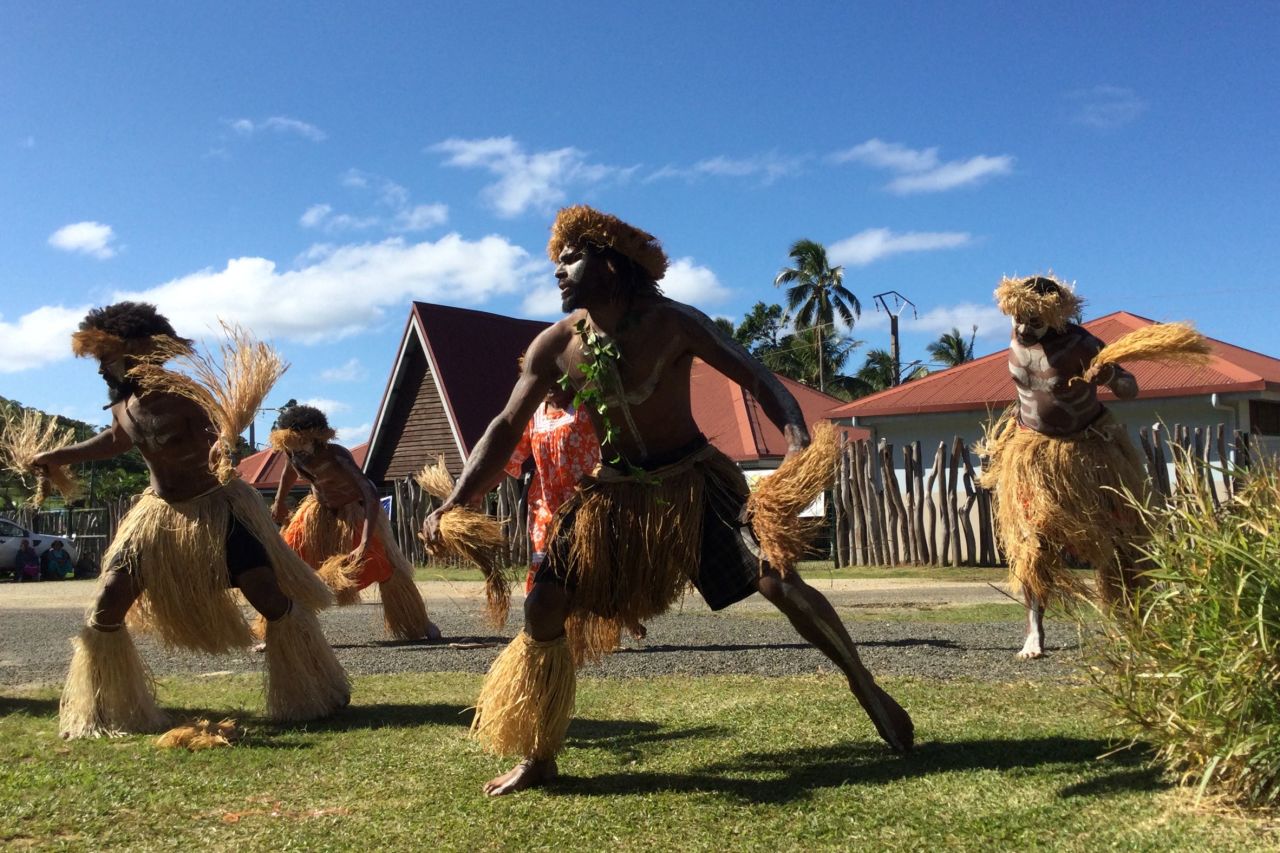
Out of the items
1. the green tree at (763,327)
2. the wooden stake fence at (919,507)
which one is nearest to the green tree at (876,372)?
the green tree at (763,327)

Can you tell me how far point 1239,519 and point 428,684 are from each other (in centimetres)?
412

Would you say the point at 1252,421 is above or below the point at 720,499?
above

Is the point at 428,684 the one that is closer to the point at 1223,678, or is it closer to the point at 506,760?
the point at 506,760

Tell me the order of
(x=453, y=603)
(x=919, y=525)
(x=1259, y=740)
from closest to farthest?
(x=1259, y=740) → (x=453, y=603) → (x=919, y=525)

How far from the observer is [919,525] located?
14758 mm

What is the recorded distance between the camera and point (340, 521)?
7883 millimetres

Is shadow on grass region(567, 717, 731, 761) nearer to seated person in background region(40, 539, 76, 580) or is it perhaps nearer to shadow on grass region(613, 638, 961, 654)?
shadow on grass region(613, 638, 961, 654)

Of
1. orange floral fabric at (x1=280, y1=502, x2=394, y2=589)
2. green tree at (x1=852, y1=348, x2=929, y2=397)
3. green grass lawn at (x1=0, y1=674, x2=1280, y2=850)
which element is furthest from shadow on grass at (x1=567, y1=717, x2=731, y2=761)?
green tree at (x1=852, y1=348, x2=929, y2=397)

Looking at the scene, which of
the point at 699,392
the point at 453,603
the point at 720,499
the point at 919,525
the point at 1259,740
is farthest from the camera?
the point at 699,392

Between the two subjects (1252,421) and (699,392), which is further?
(699,392)

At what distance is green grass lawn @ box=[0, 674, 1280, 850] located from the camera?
2.88 metres

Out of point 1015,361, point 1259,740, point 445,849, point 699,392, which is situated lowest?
point 445,849

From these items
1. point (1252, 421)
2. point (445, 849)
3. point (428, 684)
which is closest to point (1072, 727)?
point (445, 849)

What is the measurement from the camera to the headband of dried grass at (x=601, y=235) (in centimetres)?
380
